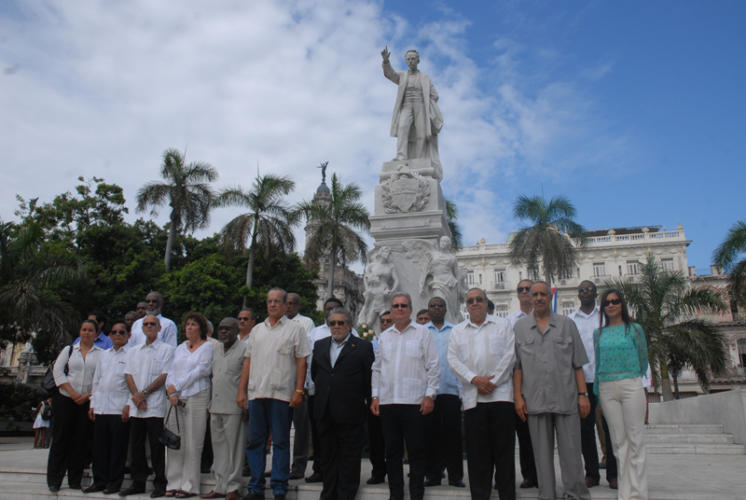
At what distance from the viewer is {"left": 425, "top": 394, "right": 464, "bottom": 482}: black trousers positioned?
5371mm

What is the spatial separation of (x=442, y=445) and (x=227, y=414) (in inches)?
83.0

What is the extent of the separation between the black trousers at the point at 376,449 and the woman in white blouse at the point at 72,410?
10.2 feet

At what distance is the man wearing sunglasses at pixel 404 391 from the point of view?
4.82m

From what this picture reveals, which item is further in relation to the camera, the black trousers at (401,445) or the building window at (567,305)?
the building window at (567,305)

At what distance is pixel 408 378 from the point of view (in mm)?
4996

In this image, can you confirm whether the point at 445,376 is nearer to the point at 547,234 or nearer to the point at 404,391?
the point at 404,391

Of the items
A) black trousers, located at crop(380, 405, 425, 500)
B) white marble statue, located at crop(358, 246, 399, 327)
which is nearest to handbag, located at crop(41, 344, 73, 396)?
black trousers, located at crop(380, 405, 425, 500)

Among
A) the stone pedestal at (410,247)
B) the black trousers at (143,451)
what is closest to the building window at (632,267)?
the stone pedestal at (410,247)

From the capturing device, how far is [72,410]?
20.2 feet

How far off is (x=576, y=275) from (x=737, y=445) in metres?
43.5

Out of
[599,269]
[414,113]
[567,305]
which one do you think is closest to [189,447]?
[414,113]

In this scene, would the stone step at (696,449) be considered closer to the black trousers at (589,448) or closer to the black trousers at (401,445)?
the black trousers at (589,448)

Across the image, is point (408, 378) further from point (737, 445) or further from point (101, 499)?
point (737, 445)

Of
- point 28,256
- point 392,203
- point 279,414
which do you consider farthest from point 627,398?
point 28,256
